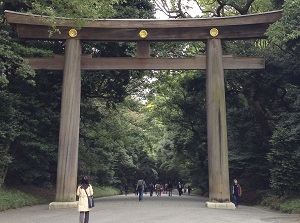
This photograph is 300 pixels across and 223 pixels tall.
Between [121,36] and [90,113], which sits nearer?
[121,36]

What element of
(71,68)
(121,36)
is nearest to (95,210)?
(71,68)

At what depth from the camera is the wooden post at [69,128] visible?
555 inches

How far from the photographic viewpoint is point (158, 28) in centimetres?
Result: 1544

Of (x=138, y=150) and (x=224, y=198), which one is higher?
(x=138, y=150)

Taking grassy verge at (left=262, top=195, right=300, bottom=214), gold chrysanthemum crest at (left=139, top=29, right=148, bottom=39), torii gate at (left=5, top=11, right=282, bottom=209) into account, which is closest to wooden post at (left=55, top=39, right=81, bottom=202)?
torii gate at (left=5, top=11, right=282, bottom=209)

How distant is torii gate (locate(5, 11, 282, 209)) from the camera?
562 inches

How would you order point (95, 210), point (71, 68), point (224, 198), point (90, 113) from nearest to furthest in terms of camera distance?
point (95, 210)
point (224, 198)
point (71, 68)
point (90, 113)

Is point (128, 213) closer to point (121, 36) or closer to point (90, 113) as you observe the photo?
point (121, 36)

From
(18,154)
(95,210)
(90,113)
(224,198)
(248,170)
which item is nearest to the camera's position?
(95,210)

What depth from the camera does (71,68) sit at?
594 inches

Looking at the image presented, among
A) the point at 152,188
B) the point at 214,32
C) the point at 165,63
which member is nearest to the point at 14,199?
the point at 165,63

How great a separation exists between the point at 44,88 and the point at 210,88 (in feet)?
28.7

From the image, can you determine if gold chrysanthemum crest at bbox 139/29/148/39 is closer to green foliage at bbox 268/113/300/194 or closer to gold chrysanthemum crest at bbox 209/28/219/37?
gold chrysanthemum crest at bbox 209/28/219/37

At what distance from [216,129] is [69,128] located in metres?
6.10
